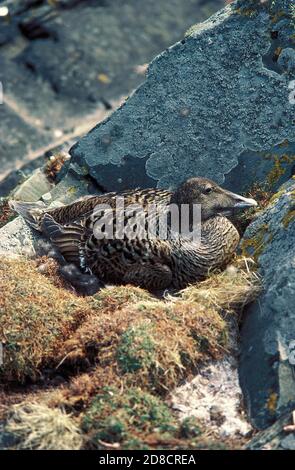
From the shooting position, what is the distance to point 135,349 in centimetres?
618

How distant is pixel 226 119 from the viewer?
8.48 meters

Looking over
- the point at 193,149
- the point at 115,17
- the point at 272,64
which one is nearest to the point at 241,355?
the point at 193,149

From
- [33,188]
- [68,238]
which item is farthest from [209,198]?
[33,188]

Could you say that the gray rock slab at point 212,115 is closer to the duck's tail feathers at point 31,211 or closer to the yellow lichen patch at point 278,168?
the yellow lichen patch at point 278,168

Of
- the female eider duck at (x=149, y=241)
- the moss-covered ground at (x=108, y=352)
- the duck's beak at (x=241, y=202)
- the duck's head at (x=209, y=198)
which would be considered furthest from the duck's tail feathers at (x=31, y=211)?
the duck's beak at (x=241, y=202)

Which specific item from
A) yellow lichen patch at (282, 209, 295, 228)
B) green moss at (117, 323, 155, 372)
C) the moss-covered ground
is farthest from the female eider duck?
green moss at (117, 323, 155, 372)

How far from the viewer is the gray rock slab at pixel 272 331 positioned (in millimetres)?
6031

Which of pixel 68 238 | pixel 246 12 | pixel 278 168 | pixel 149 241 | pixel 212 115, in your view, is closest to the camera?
pixel 149 241

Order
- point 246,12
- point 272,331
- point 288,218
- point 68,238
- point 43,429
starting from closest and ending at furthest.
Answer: point 43,429
point 272,331
point 288,218
point 68,238
point 246,12

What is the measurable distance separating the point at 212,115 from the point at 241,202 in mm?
1041

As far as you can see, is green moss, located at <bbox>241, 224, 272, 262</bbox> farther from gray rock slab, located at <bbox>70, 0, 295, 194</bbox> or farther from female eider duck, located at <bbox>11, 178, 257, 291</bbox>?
gray rock slab, located at <bbox>70, 0, 295, 194</bbox>

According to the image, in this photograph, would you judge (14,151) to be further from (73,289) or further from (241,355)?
(241,355)

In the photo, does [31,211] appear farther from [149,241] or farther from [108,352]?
[108,352]

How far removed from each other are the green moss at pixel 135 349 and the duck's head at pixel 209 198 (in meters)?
1.92
